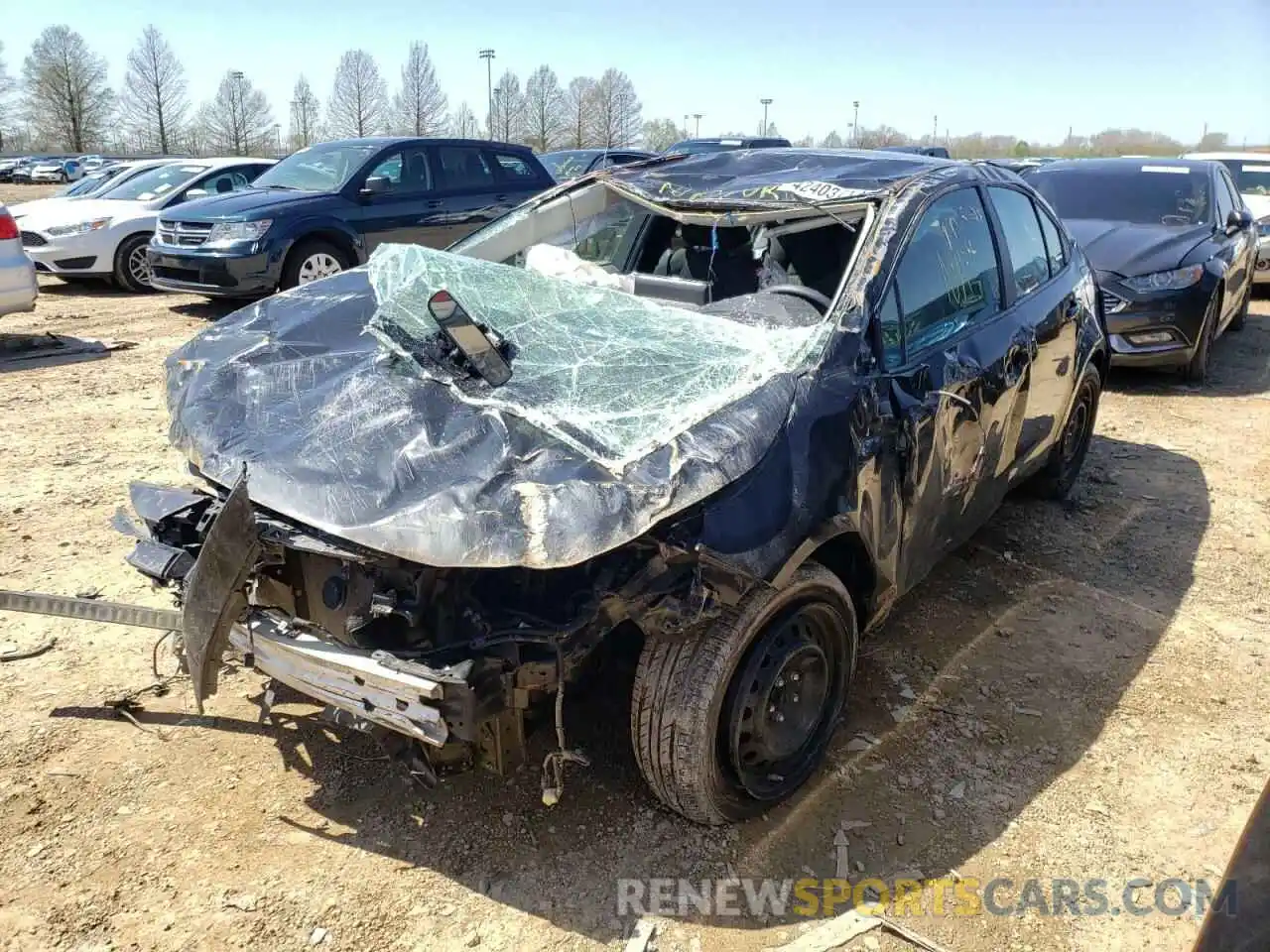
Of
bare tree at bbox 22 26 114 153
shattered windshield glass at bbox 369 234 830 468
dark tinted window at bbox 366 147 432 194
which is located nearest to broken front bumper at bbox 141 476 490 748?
shattered windshield glass at bbox 369 234 830 468

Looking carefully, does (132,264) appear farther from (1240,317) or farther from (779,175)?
(1240,317)

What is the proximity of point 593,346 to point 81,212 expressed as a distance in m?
10.7

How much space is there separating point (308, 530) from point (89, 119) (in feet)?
249

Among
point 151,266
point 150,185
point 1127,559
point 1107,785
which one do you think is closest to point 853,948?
point 1107,785

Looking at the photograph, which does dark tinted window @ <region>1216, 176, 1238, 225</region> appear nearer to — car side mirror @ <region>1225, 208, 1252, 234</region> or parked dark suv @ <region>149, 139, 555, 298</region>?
car side mirror @ <region>1225, 208, 1252, 234</region>

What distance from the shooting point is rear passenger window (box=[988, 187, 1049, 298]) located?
3793mm

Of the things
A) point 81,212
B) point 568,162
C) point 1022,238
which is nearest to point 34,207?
point 81,212

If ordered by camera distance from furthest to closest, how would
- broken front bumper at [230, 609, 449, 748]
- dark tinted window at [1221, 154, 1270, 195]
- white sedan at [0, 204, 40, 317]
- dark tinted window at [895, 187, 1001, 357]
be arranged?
dark tinted window at [1221, 154, 1270, 195] → white sedan at [0, 204, 40, 317] → dark tinted window at [895, 187, 1001, 357] → broken front bumper at [230, 609, 449, 748]

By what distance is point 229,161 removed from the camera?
12172 mm

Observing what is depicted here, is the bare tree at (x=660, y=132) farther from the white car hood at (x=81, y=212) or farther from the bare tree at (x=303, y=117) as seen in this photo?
the white car hood at (x=81, y=212)

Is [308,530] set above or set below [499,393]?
below

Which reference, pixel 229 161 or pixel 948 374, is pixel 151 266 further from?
pixel 948 374

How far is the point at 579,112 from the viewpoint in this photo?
63406 millimetres

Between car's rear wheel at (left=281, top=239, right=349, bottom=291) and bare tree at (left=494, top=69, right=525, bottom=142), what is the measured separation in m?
57.2
